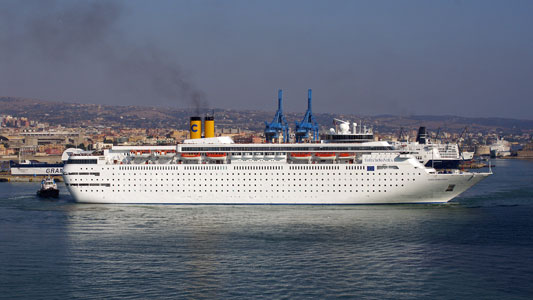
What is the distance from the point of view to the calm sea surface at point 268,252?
1750cm

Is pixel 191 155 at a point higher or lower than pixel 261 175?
higher

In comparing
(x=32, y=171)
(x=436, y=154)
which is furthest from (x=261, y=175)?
(x=32, y=171)

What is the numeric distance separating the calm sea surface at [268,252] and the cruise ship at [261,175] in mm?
817

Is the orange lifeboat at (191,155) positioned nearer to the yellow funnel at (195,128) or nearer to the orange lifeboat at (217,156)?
the orange lifeboat at (217,156)

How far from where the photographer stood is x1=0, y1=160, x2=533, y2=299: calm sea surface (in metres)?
17.5

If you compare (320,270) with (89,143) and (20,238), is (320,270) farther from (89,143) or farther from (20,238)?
(89,143)

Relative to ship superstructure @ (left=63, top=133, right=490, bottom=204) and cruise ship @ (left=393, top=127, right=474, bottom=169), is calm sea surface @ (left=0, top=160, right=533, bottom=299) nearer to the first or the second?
ship superstructure @ (left=63, top=133, right=490, bottom=204)

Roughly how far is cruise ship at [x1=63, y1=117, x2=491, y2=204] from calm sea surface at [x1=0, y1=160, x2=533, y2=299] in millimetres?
817

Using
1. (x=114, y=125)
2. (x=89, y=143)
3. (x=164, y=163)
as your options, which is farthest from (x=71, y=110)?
(x=164, y=163)

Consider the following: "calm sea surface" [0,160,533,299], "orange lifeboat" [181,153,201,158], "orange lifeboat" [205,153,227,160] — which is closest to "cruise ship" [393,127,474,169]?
"calm sea surface" [0,160,533,299]

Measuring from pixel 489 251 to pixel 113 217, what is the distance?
51.1ft

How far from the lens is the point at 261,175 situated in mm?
31922

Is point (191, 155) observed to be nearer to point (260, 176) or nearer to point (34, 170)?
point (260, 176)

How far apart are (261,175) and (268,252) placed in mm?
10734
